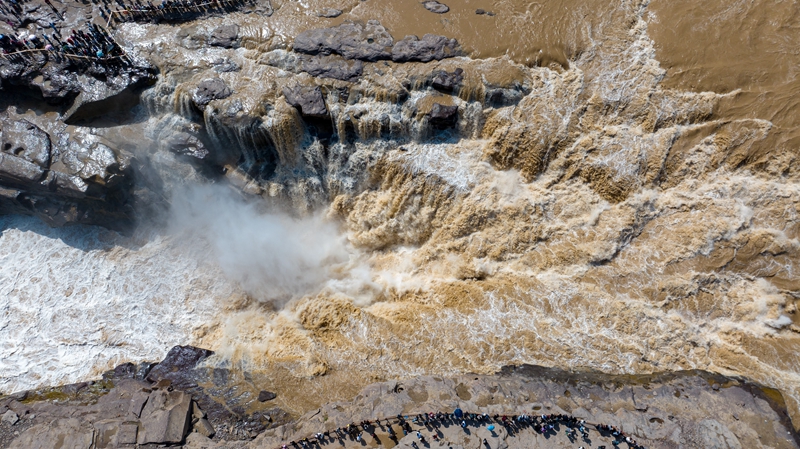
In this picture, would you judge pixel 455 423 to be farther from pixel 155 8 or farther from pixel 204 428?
pixel 155 8

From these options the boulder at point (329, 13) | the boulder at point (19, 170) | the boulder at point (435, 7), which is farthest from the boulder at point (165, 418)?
the boulder at point (435, 7)

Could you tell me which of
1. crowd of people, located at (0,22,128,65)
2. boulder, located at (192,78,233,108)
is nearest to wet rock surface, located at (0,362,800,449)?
boulder, located at (192,78,233,108)

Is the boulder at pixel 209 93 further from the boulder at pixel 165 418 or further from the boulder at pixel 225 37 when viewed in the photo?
the boulder at pixel 165 418

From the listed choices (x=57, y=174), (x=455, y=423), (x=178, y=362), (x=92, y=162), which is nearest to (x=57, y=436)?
(x=178, y=362)

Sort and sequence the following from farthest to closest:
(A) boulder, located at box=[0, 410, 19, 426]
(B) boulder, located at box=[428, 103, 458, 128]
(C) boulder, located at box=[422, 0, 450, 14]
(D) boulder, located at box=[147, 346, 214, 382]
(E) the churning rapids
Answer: (C) boulder, located at box=[422, 0, 450, 14] < (B) boulder, located at box=[428, 103, 458, 128] < (D) boulder, located at box=[147, 346, 214, 382] < (A) boulder, located at box=[0, 410, 19, 426] < (E) the churning rapids

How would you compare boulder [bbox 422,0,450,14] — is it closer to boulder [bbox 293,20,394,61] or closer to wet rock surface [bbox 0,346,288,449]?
boulder [bbox 293,20,394,61]
